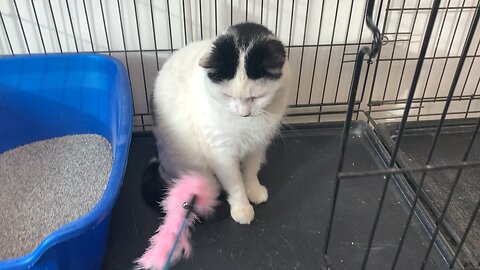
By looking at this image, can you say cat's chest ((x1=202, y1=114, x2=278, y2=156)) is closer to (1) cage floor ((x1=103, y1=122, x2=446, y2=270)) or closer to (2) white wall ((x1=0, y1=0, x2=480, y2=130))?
(1) cage floor ((x1=103, y1=122, x2=446, y2=270))

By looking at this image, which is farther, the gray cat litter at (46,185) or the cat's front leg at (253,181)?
the cat's front leg at (253,181)

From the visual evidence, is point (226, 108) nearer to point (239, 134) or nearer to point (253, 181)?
point (239, 134)

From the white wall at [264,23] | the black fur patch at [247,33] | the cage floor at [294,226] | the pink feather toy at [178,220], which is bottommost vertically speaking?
the cage floor at [294,226]

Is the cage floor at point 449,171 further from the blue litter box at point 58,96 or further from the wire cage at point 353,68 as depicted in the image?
the blue litter box at point 58,96

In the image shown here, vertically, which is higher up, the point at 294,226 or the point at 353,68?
the point at 353,68

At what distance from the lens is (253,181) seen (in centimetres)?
123

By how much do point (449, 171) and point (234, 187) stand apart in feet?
2.40

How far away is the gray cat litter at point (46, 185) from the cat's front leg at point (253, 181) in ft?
1.31

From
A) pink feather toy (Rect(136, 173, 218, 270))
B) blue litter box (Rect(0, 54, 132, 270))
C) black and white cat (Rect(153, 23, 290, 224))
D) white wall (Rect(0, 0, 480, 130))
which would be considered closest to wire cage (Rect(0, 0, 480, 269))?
white wall (Rect(0, 0, 480, 130))

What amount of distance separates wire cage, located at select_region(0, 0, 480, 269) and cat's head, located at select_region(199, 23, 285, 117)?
338 mm

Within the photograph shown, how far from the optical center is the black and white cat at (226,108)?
91 centimetres

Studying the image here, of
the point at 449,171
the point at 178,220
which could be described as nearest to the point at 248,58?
the point at 178,220

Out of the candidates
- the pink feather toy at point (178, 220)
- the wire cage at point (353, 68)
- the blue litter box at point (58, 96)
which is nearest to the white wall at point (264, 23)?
the wire cage at point (353, 68)

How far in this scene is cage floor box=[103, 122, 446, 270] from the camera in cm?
107
